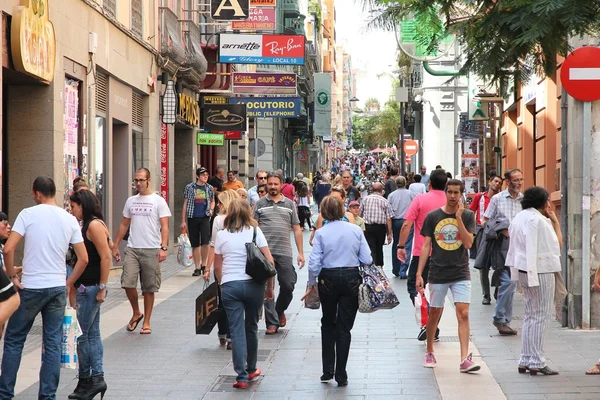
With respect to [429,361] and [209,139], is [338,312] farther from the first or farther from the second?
[209,139]

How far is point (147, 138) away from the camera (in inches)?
935

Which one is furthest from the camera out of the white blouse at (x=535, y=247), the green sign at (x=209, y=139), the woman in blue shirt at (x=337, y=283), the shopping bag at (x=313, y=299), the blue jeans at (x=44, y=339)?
the green sign at (x=209, y=139)

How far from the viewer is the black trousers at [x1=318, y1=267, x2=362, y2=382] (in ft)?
31.4

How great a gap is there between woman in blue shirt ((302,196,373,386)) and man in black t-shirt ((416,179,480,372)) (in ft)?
3.06

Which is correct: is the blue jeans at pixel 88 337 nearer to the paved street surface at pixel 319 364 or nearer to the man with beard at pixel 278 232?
the paved street surface at pixel 319 364

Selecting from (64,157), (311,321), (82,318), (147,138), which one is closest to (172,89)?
(147,138)

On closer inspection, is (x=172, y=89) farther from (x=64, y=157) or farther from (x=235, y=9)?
(x=64, y=157)

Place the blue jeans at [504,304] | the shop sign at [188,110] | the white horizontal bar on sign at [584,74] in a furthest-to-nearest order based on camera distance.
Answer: the shop sign at [188,110] < the blue jeans at [504,304] < the white horizontal bar on sign at [584,74]

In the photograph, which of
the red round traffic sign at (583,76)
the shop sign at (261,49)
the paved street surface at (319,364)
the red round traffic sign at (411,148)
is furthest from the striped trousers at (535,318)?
the red round traffic sign at (411,148)

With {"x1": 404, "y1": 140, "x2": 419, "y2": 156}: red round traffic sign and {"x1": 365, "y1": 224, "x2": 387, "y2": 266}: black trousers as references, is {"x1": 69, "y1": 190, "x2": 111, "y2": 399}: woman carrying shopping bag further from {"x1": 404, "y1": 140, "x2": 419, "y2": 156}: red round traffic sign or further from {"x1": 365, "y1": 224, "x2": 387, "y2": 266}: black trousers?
{"x1": 404, "y1": 140, "x2": 419, "y2": 156}: red round traffic sign

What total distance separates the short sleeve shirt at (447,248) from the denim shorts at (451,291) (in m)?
0.05

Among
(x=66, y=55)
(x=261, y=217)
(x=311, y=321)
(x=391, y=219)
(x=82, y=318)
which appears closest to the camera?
(x=82, y=318)

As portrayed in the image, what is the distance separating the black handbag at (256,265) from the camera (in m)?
9.50

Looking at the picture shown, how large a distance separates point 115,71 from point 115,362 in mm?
10534
